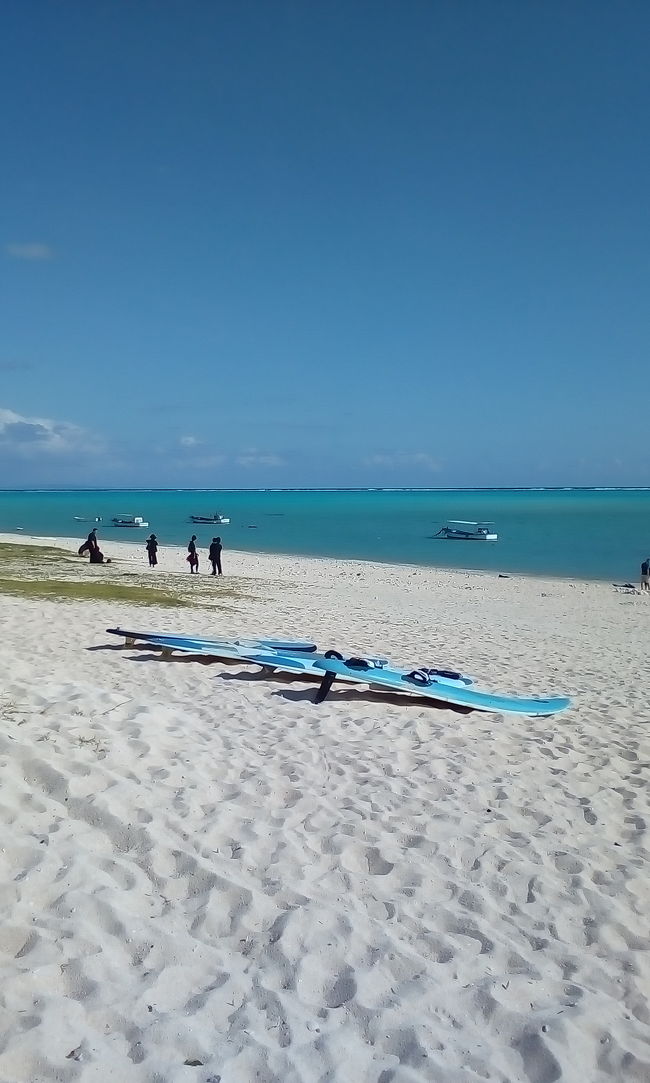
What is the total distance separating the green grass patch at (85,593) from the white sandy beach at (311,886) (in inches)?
325

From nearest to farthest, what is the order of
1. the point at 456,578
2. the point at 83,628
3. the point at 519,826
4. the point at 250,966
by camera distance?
the point at 250,966, the point at 519,826, the point at 83,628, the point at 456,578

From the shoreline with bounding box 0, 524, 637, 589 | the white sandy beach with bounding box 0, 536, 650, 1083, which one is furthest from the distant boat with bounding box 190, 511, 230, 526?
the white sandy beach with bounding box 0, 536, 650, 1083

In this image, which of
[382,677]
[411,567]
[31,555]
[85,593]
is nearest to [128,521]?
[411,567]

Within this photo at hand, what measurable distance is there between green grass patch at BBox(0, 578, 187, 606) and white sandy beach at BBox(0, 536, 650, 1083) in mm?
8259

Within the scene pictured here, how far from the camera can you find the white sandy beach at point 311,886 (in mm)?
3168

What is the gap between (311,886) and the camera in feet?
14.4

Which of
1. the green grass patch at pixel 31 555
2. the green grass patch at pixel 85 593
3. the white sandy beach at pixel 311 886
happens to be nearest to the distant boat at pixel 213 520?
the green grass patch at pixel 31 555

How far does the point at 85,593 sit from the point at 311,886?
48.2 ft

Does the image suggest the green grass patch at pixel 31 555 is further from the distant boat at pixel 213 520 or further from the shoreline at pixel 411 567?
the distant boat at pixel 213 520

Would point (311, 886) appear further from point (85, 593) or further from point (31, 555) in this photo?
point (31, 555)

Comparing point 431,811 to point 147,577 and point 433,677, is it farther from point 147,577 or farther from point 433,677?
point 147,577

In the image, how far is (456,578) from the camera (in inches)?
1388

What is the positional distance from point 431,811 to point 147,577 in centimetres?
2157

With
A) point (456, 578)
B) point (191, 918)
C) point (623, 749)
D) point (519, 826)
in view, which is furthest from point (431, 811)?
point (456, 578)
